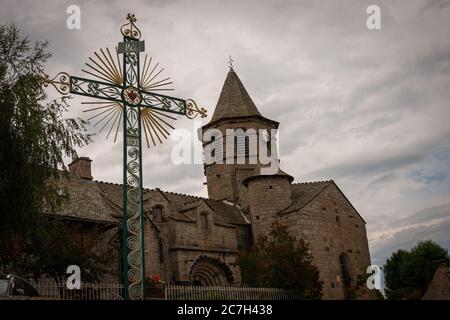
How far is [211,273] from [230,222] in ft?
13.5

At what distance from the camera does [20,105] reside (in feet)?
41.1

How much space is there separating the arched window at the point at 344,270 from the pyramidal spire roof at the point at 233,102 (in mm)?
12948

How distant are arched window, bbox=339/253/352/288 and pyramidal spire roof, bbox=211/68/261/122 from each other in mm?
12948

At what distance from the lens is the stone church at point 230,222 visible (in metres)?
27.6

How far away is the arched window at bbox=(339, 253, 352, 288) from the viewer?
3222 centimetres

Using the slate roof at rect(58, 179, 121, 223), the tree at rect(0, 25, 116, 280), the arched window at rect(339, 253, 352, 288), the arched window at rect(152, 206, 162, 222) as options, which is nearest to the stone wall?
the arched window at rect(339, 253, 352, 288)

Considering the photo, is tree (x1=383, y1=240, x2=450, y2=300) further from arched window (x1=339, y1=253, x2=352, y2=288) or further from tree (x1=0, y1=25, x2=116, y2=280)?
tree (x1=0, y1=25, x2=116, y2=280)

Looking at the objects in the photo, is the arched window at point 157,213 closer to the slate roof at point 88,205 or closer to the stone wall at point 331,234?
the slate roof at point 88,205

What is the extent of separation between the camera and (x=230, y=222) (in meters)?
33.2

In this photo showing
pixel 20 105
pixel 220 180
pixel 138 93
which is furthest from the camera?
pixel 220 180

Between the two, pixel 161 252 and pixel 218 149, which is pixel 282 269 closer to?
pixel 161 252
